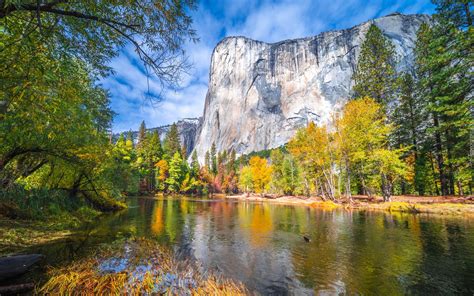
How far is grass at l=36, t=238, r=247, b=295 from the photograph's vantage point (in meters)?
5.46

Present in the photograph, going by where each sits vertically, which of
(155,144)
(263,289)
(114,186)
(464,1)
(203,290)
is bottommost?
(263,289)

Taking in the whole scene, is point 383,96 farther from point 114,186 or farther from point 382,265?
point 114,186

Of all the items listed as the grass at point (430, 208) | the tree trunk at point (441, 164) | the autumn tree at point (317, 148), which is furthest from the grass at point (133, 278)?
the tree trunk at point (441, 164)

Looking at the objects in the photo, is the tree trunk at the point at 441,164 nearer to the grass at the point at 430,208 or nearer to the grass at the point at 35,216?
the grass at the point at 430,208

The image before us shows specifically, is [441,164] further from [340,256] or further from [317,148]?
[340,256]

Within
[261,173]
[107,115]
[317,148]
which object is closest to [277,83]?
[261,173]

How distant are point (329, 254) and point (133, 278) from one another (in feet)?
26.1

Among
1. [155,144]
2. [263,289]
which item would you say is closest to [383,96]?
[263,289]

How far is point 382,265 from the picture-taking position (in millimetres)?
Result: 8836

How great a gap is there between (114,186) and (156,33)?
20.7m

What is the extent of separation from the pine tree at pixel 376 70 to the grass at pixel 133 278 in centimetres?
3666

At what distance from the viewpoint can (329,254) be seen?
1023 centimetres

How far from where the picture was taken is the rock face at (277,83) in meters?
102

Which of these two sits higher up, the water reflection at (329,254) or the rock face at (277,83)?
the rock face at (277,83)
